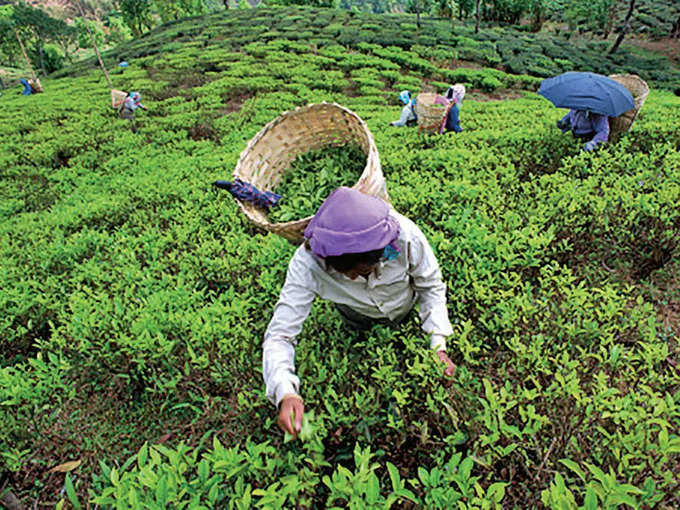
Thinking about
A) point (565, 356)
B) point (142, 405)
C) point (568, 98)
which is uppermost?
point (568, 98)

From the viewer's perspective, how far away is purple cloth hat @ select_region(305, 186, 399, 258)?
1.48 metres

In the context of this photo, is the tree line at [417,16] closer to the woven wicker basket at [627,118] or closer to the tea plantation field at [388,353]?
the woven wicker basket at [627,118]

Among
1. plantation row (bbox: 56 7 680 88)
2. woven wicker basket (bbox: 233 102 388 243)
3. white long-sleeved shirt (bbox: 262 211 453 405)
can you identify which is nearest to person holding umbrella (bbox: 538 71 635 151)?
woven wicker basket (bbox: 233 102 388 243)

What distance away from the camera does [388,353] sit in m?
1.91

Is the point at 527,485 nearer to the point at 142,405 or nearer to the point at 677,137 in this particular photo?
the point at 142,405

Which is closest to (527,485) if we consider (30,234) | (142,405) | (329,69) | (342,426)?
(342,426)

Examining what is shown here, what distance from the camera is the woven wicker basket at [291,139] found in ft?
12.0

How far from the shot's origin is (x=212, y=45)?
18.8 meters

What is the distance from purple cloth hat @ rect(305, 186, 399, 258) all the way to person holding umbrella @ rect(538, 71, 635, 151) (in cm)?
368

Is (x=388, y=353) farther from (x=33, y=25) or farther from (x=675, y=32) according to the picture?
(x=33, y=25)

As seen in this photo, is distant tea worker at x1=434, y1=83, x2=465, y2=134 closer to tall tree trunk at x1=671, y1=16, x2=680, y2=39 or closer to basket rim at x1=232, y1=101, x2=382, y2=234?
basket rim at x1=232, y1=101, x2=382, y2=234

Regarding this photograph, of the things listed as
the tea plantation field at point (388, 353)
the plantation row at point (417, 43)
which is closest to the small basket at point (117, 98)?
the tea plantation field at point (388, 353)

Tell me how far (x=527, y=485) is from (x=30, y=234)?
18.5ft

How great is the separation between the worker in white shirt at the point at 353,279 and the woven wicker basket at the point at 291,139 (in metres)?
1.63
